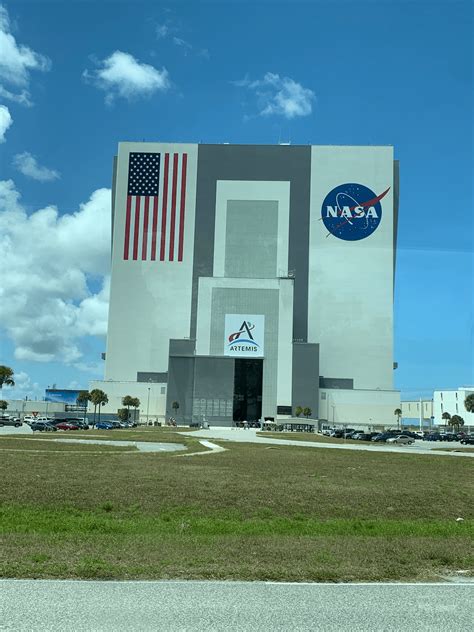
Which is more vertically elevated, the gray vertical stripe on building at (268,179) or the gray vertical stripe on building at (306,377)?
the gray vertical stripe on building at (268,179)

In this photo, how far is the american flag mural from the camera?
139000 mm

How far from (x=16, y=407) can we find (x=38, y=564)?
7774 inches

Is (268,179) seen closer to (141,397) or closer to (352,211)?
(352,211)

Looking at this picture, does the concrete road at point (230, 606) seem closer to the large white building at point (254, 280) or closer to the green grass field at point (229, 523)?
the green grass field at point (229, 523)

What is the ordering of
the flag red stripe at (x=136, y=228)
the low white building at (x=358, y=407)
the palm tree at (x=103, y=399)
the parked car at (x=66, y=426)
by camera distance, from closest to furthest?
the parked car at (x=66, y=426), the palm tree at (x=103, y=399), the low white building at (x=358, y=407), the flag red stripe at (x=136, y=228)

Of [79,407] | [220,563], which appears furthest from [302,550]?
[79,407]

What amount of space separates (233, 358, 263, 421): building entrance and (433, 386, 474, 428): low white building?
67979mm

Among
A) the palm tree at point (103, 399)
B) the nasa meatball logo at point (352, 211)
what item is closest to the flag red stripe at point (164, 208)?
the palm tree at point (103, 399)

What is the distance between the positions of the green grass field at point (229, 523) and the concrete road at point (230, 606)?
63cm

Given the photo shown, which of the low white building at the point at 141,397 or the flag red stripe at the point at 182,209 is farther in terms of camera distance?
the low white building at the point at 141,397

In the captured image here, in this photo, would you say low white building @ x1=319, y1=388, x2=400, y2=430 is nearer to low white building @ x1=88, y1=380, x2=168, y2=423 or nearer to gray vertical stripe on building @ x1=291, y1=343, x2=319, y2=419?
gray vertical stripe on building @ x1=291, y1=343, x2=319, y2=419

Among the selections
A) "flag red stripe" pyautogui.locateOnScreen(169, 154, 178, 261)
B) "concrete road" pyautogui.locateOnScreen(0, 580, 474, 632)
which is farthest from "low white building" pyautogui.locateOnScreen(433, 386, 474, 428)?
"concrete road" pyautogui.locateOnScreen(0, 580, 474, 632)

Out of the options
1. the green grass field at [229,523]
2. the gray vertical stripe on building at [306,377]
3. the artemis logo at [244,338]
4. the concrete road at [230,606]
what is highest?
the artemis logo at [244,338]

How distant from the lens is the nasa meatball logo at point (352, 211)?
461 ft
